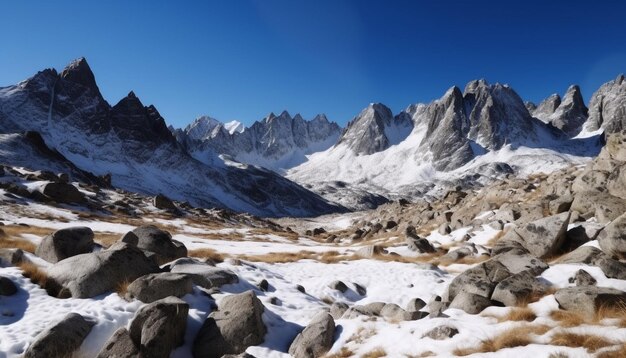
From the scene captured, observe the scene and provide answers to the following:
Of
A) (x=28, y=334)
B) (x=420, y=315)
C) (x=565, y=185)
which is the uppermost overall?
(x=565, y=185)

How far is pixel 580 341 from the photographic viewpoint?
8.66m

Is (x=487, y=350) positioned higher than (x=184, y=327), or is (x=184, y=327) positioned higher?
(x=487, y=350)

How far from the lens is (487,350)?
9.38 m

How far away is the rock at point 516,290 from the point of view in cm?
1310

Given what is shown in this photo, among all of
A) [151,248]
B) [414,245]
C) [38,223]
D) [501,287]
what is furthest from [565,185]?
[38,223]

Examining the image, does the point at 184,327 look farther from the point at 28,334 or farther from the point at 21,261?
the point at 21,261

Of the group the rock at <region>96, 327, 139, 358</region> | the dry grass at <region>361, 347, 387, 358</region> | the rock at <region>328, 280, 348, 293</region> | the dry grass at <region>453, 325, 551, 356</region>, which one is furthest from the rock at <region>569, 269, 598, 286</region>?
the rock at <region>96, 327, 139, 358</region>

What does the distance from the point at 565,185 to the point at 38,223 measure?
53.2m

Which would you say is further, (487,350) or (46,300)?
(46,300)

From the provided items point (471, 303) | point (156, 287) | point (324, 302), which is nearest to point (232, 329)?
point (156, 287)

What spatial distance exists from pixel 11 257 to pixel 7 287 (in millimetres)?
3809

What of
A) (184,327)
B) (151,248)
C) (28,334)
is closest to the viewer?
(28,334)

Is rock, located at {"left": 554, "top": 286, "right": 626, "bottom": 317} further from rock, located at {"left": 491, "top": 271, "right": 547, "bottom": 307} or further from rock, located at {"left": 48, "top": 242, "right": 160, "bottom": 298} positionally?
rock, located at {"left": 48, "top": 242, "right": 160, "bottom": 298}

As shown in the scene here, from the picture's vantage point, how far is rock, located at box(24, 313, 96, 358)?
10391 millimetres
